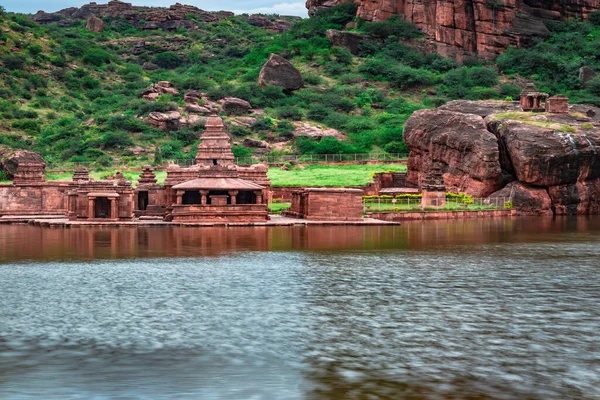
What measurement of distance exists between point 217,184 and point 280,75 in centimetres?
5921

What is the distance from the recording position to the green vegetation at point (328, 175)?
67688mm

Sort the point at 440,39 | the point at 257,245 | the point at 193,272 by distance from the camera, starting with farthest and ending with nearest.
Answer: the point at 440,39 < the point at 257,245 < the point at 193,272

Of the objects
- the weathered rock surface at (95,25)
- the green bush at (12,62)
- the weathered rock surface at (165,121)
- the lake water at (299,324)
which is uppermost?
the weathered rock surface at (95,25)

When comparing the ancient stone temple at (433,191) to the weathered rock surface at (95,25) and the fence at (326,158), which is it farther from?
the weathered rock surface at (95,25)

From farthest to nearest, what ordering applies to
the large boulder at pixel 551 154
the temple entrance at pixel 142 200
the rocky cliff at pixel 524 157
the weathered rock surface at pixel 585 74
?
1. the weathered rock surface at pixel 585 74
2. the rocky cliff at pixel 524 157
3. the large boulder at pixel 551 154
4. the temple entrance at pixel 142 200

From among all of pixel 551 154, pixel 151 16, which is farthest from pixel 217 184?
pixel 151 16

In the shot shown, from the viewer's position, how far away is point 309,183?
66.9m

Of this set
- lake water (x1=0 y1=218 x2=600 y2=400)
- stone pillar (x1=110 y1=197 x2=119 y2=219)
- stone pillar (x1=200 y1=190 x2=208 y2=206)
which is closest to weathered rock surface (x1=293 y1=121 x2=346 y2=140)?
stone pillar (x1=200 y1=190 x2=208 y2=206)

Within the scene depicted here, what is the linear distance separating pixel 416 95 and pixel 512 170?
48400 millimetres

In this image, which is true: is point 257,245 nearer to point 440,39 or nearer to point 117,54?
point 440,39

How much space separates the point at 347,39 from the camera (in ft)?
401

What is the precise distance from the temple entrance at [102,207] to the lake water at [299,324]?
16790 millimetres

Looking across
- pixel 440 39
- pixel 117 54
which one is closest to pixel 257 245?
pixel 440 39

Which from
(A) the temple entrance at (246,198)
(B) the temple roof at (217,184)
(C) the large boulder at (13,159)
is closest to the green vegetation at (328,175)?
(A) the temple entrance at (246,198)
